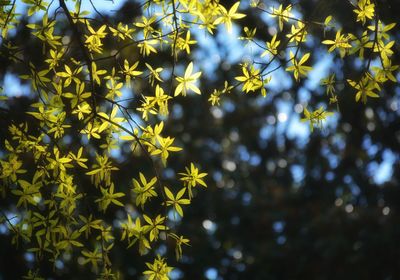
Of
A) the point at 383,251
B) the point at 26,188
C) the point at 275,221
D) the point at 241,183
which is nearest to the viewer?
the point at 26,188

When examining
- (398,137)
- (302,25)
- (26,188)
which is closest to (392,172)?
(398,137)

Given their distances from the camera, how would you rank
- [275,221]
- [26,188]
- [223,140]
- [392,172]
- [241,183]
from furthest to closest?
[223,140] → [241,183] → [275,221] → [392,172] → [26,188]

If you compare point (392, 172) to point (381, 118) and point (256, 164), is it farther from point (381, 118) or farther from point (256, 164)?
point (256, 164)

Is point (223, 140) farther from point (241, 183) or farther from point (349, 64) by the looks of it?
point (349, 64)

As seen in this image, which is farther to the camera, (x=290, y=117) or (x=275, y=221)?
(x=290, y=117)

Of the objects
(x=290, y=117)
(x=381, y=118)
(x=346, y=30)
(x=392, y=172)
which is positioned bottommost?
(x=346, y=30)

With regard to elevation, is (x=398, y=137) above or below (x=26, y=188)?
above
